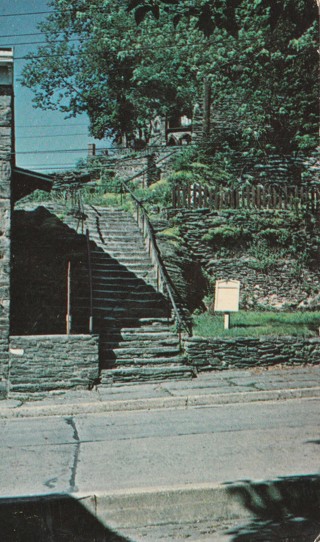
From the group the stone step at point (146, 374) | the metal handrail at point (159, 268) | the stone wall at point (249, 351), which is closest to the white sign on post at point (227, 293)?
the metal handrail at point (159, 268)

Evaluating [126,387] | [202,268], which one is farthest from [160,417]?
[202,268]

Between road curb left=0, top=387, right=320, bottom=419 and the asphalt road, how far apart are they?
10.7 inches

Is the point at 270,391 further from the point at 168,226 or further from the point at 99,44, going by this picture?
the point at 99,44

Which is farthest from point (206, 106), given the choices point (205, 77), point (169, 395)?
point (169, 395)

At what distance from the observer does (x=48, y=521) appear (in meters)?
3.94

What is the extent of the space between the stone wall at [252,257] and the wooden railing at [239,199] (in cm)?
47

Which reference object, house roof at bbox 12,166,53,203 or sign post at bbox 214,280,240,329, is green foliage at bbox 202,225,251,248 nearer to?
sign post at bbox 214,280,240,329

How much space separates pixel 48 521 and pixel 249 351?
31.8 feet

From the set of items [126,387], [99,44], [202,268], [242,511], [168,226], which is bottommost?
[126,387]

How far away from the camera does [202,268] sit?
19.4m

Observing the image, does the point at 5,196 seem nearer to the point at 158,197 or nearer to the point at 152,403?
the point at 152,403

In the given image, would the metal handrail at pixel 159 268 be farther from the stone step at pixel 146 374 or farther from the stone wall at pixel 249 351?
the stone step at pixel 146 374

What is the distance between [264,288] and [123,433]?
1148 centimetres

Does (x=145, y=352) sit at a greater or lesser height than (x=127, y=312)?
lesser
